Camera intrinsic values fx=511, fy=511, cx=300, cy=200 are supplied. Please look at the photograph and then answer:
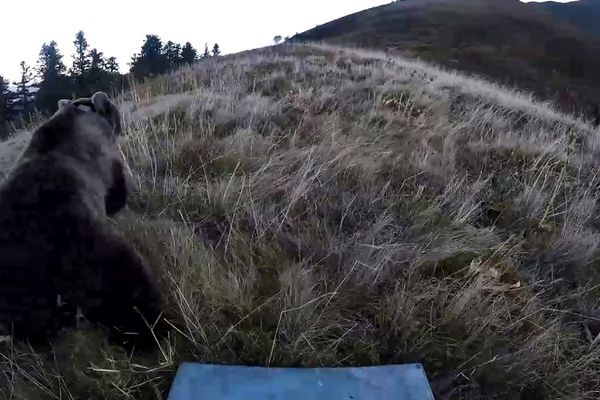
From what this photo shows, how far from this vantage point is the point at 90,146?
9.89ft

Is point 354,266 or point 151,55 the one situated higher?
point 151,55

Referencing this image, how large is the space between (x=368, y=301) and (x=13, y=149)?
5012 millimetres

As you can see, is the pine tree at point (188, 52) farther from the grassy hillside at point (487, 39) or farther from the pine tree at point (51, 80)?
the grassy hillside at point (487, 39)

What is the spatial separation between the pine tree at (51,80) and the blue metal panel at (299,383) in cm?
1651

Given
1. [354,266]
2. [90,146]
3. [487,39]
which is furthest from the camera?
[487,39]

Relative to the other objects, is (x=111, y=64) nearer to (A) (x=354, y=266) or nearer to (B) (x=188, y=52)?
(B) (x=188, y=52)

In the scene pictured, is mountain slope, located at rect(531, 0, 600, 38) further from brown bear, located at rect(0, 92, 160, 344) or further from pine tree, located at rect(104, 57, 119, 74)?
brown bear, located at rect(0, 92, 160, 344)

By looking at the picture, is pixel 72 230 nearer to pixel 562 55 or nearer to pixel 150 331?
pixel 150 331

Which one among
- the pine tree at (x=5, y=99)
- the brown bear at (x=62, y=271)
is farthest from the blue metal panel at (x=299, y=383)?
the pine tree at (x=5, y=99)

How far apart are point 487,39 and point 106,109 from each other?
1711 inches

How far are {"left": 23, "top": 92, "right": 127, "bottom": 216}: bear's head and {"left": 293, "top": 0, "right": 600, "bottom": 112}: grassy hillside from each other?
26038 millimetres

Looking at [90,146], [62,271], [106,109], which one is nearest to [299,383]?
[62,271]

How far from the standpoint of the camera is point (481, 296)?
8.08 ft

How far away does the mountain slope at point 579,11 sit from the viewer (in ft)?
187
